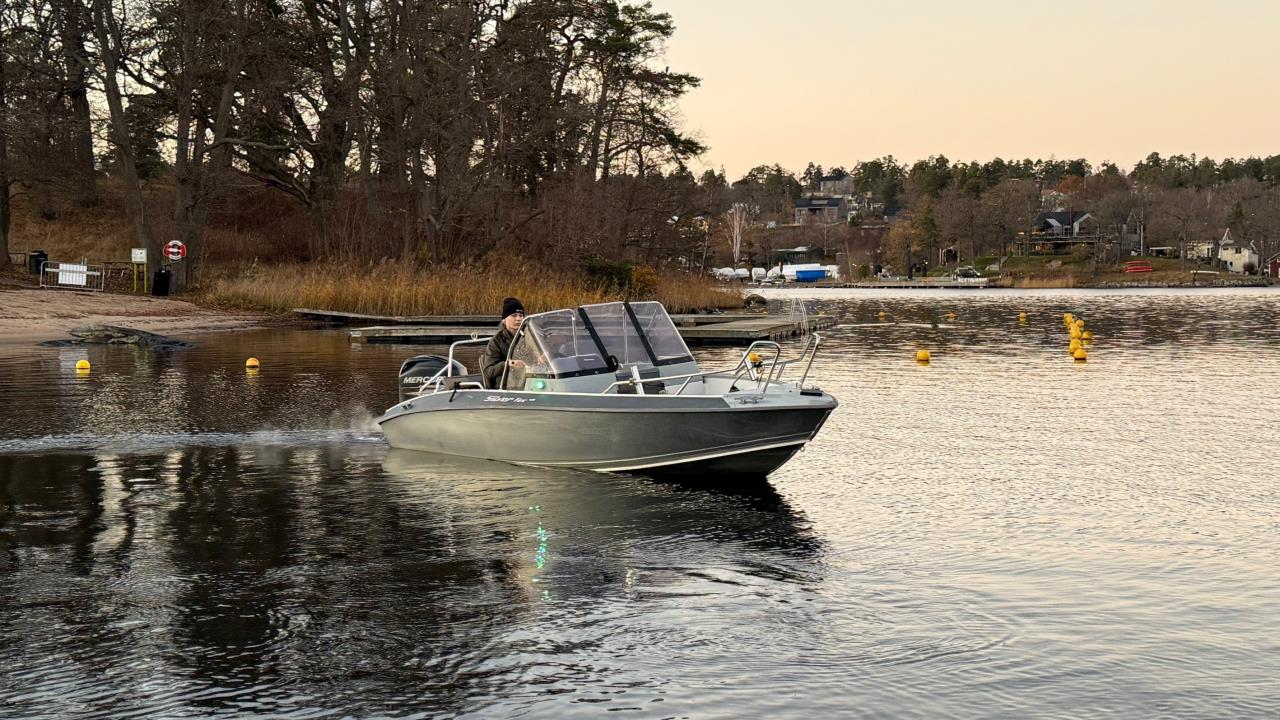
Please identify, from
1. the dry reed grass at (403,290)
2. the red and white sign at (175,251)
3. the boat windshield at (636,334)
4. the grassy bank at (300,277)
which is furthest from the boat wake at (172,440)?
the red and white sign at (175,251)

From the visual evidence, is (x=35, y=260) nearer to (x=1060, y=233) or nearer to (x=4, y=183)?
(x=4, y=183)

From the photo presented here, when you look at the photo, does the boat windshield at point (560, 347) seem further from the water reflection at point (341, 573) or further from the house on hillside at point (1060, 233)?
the house on hillside at point (1060, 233)

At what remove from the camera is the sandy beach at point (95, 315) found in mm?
34781

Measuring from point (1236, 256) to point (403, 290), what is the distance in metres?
144

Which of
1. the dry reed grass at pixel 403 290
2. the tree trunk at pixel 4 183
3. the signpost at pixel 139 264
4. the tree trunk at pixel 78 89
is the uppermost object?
the tree trunk at pixel 78 89

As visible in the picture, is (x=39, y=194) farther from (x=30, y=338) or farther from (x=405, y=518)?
(x=405, y=518)

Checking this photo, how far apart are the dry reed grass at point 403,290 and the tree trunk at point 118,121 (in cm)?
571

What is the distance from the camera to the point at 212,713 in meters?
6.10

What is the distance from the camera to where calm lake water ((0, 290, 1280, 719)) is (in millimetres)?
6449

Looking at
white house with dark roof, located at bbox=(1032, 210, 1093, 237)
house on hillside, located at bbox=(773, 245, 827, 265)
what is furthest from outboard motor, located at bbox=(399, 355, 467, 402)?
house on hillside, located at bbox=(773, 245, 827, 265)

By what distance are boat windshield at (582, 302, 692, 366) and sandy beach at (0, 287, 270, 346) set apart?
23.7 metres

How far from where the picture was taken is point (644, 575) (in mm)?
8750

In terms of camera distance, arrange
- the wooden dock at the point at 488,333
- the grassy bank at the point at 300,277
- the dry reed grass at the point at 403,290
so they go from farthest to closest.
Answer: the grassy bank at the point at 300,277
the dry reed grass at the point at 403,290
the wooden dock at the point at 488,333

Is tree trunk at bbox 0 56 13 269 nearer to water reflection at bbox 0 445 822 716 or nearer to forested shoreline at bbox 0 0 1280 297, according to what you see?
forested shoreline at bbox 0 0 1280 297
